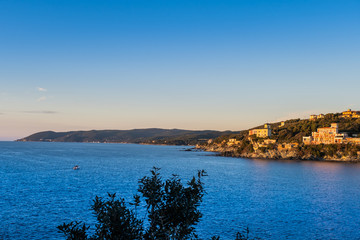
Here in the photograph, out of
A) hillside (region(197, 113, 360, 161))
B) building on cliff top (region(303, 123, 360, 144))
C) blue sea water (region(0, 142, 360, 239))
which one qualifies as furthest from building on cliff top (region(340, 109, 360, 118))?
blue sea water (region(0, 142, 360, 239))

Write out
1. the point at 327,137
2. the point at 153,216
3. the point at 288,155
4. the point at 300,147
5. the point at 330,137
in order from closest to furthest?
the point at 153,216
the point at 288,155
the point at 300,147
the point at 330,137
the point at 327,137

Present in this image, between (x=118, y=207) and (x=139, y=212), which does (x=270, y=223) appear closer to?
(x=139, y=212)

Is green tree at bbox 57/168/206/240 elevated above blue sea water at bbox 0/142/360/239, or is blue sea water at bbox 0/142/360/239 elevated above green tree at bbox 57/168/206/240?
green tree at bbox 57/168/206/240

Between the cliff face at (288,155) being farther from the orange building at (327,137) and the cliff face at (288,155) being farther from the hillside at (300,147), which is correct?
the orange building at (327,137)

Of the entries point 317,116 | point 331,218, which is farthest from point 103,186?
point 317,116

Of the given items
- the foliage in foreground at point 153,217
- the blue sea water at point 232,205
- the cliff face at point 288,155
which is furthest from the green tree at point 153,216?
the cliff face at point 288,155

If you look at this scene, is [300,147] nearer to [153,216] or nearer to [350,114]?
[350,114]

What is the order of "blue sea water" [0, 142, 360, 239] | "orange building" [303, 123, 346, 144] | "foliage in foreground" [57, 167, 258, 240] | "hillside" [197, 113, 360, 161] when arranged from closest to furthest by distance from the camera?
"foliage in foreground" [57, 167, 258, 240] → "blue sea water" [0, 142, 360, 239] → "hillside" [197, 113, 360, 161] → "orange building" [303, 123, 346, 144]

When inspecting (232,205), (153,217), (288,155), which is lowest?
(232,205)

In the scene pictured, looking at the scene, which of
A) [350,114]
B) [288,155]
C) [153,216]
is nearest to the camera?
[153,216]

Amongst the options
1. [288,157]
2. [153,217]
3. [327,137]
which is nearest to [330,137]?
[327,137]

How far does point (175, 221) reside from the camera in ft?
38.5

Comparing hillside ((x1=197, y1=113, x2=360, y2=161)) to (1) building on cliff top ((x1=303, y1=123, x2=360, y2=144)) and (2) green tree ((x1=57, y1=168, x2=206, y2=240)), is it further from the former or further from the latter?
(2) green tree ((x1=57, y1=168, x2=206, y2=240))

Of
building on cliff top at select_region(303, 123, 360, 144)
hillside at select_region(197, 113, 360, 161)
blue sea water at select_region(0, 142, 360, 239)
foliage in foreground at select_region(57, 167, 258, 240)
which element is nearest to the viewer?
foliage in foreground at select_region(57, 167, 258, 240)
